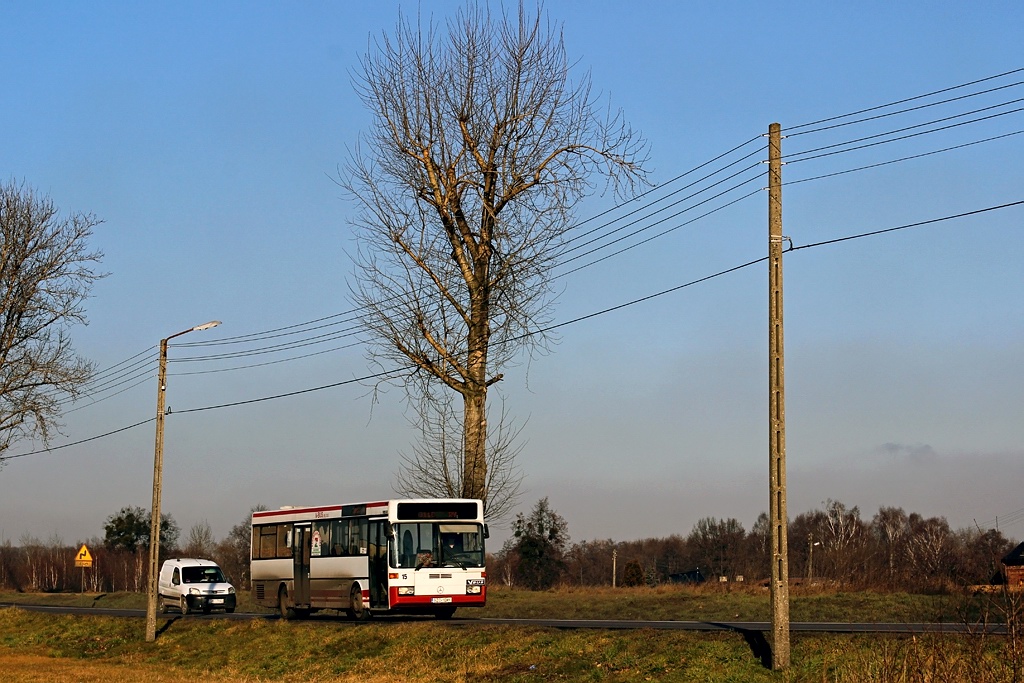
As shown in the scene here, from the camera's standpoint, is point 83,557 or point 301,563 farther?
point 83,557

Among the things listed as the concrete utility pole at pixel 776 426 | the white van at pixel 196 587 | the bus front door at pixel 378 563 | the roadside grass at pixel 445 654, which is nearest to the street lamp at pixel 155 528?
the roadside grass at pixel 445 654

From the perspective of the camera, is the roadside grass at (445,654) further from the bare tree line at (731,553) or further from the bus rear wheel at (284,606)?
the bare tree line at (731,553)

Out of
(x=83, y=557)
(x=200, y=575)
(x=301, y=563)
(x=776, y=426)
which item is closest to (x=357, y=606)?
(x=301, y=563)

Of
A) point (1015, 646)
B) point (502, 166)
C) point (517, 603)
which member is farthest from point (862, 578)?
point (1015, 646)

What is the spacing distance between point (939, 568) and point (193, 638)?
25.1m

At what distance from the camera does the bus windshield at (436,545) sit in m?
30.4

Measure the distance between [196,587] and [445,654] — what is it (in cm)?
2531

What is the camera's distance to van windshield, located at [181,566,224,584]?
47250 millimetres

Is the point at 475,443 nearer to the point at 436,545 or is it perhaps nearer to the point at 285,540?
the point at 436,545

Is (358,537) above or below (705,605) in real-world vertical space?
above

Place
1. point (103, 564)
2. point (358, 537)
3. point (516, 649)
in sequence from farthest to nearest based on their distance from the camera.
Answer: point (103, 564) < point (358, 537) < point (516, 649)

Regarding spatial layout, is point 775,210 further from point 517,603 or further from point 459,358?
point 517,603

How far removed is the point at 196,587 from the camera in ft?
154

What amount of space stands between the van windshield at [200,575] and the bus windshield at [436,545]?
65.1 ft
